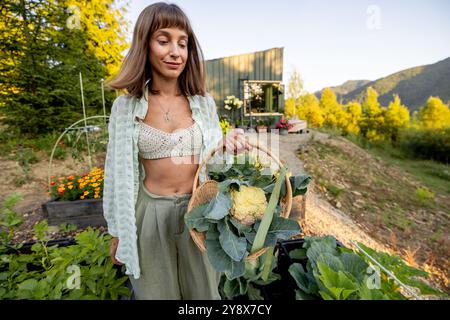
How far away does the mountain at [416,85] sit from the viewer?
28172 mm

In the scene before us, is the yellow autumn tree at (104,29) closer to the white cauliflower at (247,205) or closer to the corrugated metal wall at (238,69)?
the corrugated metal wall at (238,69)

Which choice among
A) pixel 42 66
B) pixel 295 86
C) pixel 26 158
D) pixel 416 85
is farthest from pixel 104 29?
pixel 416 85

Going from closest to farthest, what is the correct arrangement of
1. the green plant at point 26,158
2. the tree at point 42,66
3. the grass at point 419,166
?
the green plant at point 26,158 < the tree at point 42,66 < the grass at point 419,166

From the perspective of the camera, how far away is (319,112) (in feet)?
62.9

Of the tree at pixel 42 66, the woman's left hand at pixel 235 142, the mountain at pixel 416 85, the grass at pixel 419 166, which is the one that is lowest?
the grass at pixel 419 166

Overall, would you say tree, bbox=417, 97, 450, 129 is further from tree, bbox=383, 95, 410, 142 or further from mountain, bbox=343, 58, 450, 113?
mountain, bbox=343, 58, 450, 113

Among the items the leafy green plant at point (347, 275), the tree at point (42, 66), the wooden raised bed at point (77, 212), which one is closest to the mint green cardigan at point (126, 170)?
the leafy green plant at point (347, 275)

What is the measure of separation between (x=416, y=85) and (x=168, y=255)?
4405 cm

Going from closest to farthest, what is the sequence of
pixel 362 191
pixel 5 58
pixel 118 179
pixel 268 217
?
pixel 268 217, pixel 118 179, pixel 362 191, pixel 5 58

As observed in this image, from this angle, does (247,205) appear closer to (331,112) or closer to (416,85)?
(331,112)

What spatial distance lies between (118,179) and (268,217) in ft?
2.49

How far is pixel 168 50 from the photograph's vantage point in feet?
3.49

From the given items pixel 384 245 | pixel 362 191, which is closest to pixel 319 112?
pixel 362 191
